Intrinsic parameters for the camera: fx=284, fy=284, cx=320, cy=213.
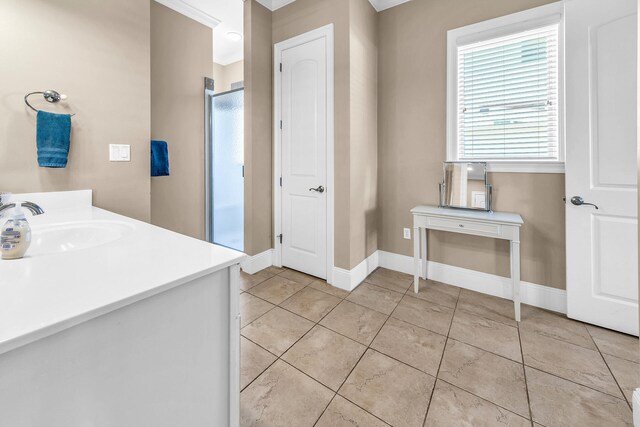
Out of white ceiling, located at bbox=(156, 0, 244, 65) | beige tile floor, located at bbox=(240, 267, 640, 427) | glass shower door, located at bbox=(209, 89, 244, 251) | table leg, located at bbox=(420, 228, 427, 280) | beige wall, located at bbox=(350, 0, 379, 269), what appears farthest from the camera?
glass shower door, located at bbox=(209, 89, 244, 251)

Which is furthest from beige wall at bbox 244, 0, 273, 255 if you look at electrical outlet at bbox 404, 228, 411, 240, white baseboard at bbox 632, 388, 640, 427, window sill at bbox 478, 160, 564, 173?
white baseboard at bbox 632, 388, 640, 427

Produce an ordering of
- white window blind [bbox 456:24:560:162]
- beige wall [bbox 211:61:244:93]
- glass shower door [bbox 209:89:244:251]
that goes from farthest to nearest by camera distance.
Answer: beige wall [bbox 211:61:244:93]
glass shower door [bbox 209:89:244:251]
white window blind [bbox 456:24:560:162]

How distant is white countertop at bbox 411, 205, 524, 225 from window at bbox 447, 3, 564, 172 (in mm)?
391

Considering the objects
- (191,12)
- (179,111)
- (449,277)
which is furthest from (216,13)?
(449,277)

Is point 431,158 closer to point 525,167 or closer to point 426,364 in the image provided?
point 525,167

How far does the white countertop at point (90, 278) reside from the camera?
1.73 ft

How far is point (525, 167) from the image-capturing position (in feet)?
7.29

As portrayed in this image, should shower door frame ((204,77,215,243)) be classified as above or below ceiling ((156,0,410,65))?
below

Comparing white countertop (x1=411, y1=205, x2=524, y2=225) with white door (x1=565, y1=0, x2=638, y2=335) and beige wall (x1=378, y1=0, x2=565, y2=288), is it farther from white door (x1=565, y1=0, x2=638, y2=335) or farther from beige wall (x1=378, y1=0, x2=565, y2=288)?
white door (x1=565, y1=0, x2=638, y2=335)

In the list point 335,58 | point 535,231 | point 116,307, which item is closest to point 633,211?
point 535,231

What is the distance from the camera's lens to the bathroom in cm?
74

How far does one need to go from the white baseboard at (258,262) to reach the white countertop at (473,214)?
1.58m

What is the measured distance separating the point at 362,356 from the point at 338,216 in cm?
123

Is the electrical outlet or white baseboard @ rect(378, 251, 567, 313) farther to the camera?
the electrical outlet
